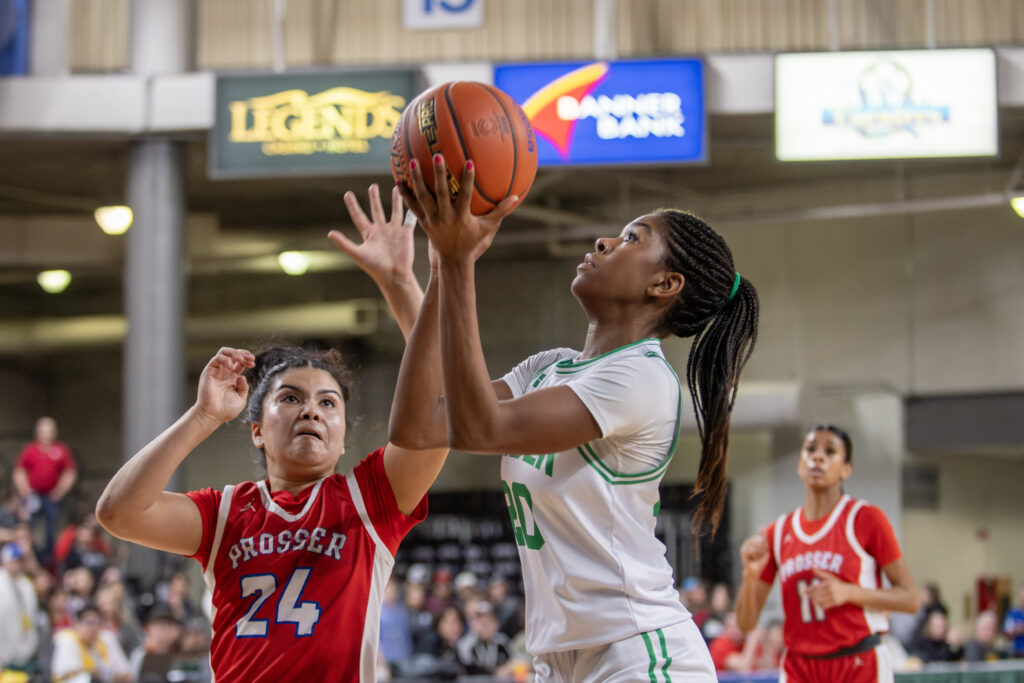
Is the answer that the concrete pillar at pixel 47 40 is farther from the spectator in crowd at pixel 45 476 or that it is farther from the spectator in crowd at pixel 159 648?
the spectator in crowd at pixel 159 648

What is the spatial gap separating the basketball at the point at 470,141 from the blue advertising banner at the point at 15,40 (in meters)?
10.8

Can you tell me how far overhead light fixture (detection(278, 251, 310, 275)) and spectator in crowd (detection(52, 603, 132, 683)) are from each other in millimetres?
8027

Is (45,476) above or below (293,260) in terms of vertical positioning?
below

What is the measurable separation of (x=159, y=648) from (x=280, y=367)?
20.4 feet

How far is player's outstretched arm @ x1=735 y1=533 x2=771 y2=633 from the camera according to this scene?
5426 mm

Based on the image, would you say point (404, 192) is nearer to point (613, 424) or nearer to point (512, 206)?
point (512, 206)

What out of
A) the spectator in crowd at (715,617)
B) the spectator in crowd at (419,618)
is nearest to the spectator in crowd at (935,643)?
the spectator in crowd at (715,617)

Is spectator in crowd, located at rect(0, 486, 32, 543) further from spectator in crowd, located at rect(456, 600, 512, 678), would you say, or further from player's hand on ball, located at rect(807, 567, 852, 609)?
player's hand on ball, located at rect(807, 567, 852, 609)

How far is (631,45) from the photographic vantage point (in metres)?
13.1

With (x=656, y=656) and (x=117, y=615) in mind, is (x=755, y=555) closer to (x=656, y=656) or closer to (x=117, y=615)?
(x=656, y=656)

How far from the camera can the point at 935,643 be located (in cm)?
1172

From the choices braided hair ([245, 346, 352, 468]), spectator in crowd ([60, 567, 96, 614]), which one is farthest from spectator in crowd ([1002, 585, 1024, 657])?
braided hair ([245, 346, 352, 468])

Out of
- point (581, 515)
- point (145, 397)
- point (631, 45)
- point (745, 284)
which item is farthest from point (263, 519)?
point (631, 45)

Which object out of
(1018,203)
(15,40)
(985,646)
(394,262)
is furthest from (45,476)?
(1018,203)
